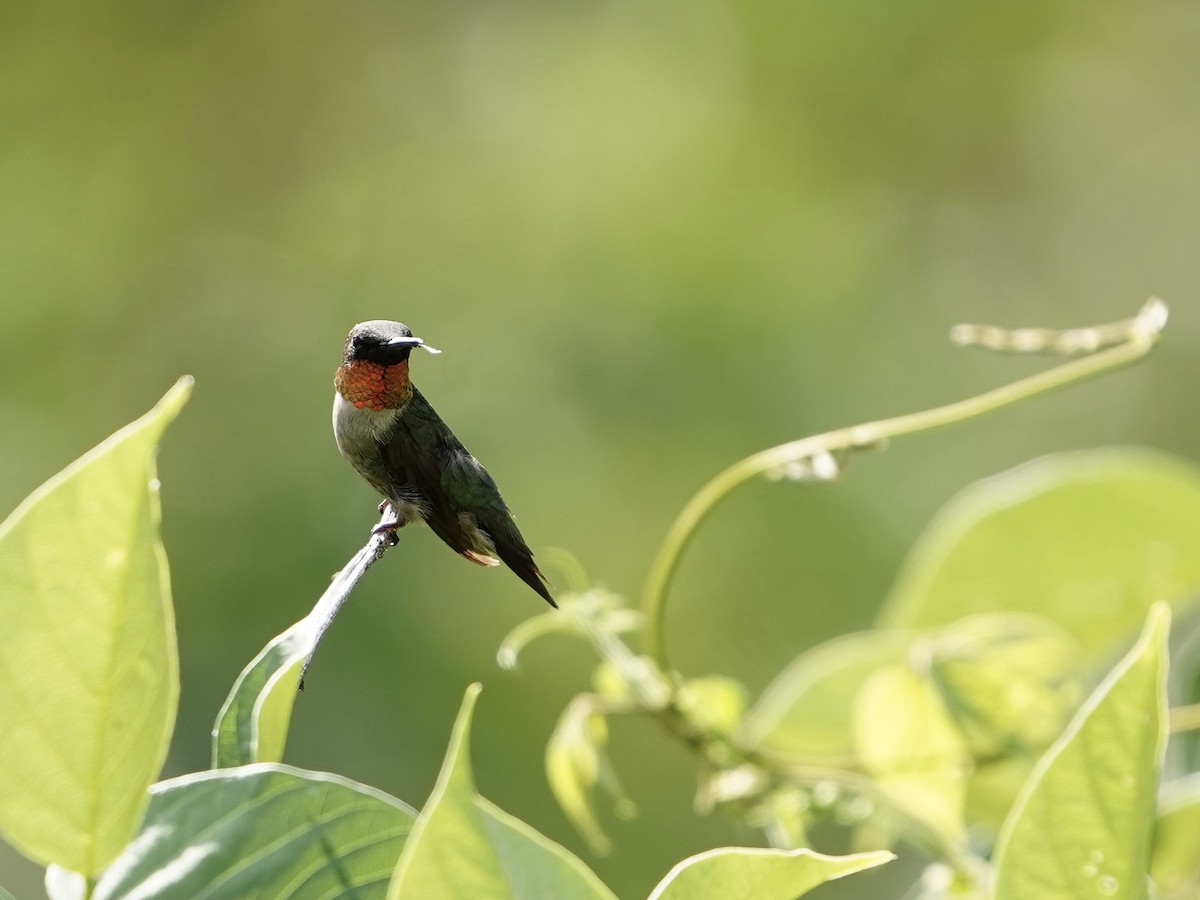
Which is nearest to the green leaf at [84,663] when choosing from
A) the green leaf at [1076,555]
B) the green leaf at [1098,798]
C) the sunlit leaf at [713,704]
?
the green leaf at [1098,798]

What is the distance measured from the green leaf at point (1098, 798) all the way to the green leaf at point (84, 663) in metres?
0.40

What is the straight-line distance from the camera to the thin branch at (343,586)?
1.90ft

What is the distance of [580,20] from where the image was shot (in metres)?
7.17

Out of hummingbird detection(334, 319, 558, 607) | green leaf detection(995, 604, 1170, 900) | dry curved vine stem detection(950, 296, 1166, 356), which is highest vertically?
dry curved vine stem detection(950, 296, 1166, 356)

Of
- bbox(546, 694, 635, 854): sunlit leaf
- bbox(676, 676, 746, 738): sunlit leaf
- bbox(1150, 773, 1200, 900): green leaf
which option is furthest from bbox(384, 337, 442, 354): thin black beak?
bbox(1150, 773, 1200, 900): green leaf

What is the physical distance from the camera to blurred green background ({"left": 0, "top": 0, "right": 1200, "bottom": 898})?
5.02 m

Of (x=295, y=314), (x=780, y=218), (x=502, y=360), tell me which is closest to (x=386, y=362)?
(x=502, y=360)

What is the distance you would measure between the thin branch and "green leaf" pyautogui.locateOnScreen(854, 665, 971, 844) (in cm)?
86

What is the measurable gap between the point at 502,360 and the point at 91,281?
1797mm

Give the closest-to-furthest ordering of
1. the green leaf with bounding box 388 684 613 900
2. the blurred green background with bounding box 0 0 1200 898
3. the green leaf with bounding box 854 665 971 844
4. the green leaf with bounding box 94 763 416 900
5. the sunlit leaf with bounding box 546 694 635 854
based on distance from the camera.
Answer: the green leaf with bounding box 388 684 613 900 < the green leaf with bounding box 94 763 416 900 < the sunlit leaf with bounding box 546 694 635 854 < the green leaf with bounding box 854 665 971 844 < the blurred green background with bounding box 0 0 1200 898

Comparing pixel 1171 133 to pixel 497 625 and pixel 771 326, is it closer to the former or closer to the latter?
pixel 771 326

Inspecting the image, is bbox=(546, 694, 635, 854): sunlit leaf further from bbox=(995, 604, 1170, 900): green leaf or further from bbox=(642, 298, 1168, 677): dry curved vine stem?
bbox=(995, 604, 1170, 900): green leaf

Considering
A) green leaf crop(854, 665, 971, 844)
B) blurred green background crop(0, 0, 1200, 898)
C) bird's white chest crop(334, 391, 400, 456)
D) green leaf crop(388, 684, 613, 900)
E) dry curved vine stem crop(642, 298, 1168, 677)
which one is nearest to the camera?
green leaf crop(388, 684, 613, 900)

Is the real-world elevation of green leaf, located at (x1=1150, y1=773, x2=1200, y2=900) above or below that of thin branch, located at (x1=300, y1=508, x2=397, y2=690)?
below
